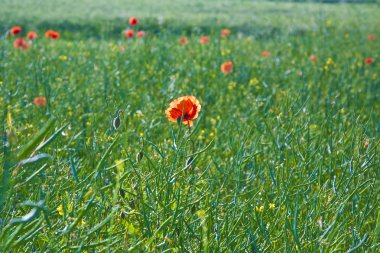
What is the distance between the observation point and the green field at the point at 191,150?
1.46 metres

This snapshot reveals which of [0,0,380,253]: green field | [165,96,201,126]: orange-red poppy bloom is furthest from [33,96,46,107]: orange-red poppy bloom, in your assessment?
[165,96,201,126]: orange-red poppy bloom

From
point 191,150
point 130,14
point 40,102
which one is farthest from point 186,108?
point 130,14

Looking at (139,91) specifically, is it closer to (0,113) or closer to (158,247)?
(0,113)

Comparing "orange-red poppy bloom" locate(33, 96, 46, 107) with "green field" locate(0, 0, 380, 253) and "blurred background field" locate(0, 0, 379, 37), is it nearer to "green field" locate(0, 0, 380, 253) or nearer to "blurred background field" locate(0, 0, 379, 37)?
"green field" locate(0, 0, 380, 253)

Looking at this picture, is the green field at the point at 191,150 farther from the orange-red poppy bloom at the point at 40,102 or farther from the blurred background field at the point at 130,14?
the blurred background field at the point at 130,14

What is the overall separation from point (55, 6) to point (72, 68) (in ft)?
33.7

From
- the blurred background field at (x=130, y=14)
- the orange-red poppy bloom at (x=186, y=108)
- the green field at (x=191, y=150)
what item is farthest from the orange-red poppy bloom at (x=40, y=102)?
the blurred background field at (x=130, y=14)

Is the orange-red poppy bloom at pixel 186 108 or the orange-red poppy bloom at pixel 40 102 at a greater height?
the orange-red poppy bloom at pixel 186 108

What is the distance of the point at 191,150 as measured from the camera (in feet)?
7.81

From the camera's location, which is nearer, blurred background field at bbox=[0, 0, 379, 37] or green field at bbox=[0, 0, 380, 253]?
green field at bbox=[0, 0, 380, 253]

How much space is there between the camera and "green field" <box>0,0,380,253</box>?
1.46 metres

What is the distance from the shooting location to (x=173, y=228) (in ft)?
5.07

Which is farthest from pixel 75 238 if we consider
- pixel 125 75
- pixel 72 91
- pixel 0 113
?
pixel 125 75

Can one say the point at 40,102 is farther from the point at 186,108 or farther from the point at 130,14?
the point at 130,14
